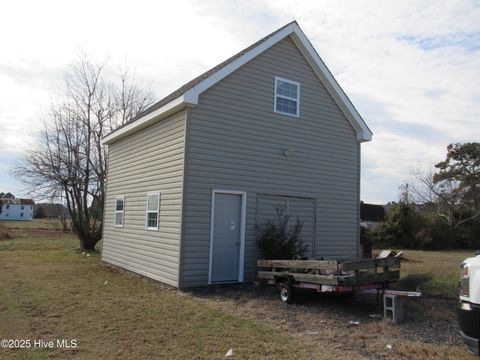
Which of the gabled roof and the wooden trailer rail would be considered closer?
the wooden trailer rail

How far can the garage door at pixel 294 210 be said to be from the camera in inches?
499

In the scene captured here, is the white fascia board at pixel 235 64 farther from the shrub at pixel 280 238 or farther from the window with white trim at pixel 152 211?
the shrub at pixel 280 238

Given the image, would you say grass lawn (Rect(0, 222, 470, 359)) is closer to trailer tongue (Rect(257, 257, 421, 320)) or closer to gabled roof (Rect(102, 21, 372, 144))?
trailer tongue (Rect(257, 257, 421, 320))

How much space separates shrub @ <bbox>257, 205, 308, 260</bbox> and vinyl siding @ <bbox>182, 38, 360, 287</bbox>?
426 millimetres

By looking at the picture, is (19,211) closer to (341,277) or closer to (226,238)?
(226,238)

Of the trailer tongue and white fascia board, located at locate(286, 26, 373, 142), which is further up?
white fascia board, located at locate(286, 26, 373, 142)

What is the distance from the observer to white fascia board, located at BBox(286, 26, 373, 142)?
13.6 metres

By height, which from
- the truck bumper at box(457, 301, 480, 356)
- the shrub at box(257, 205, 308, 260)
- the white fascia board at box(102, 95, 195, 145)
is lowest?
→ the truck bumper at box(457, 301, 480, 356)

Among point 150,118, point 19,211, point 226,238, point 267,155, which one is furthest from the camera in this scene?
point 19,211

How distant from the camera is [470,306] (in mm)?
5043

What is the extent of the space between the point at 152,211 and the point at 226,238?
8.33 feet

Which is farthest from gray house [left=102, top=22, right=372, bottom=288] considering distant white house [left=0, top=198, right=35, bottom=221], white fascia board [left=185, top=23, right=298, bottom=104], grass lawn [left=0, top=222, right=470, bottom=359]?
distant white house [left=0, top=198, right=35, bottom=221]

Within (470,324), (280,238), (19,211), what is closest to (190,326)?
(470,324)

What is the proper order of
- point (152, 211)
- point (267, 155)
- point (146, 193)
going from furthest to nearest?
1. point (146, 193)
2. point (152, 211)
3. point (267, 155)
